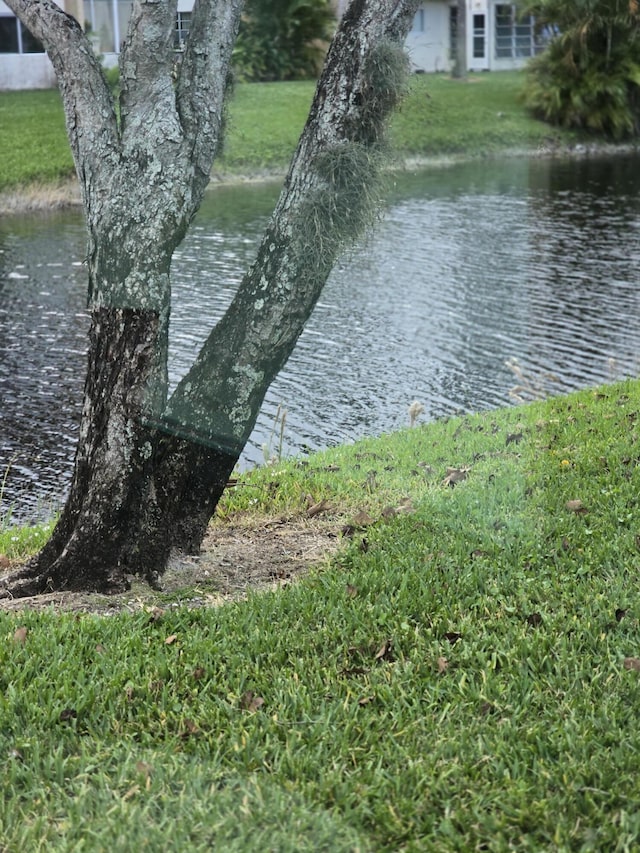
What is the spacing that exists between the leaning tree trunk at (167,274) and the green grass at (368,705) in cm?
67

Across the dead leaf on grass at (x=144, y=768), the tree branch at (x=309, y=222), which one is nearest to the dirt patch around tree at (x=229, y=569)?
the tree branch at (x=309, y=222)

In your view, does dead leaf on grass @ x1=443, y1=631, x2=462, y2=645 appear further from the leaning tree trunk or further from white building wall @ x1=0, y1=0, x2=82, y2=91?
white building wall @ x1=0, y1=0, x2=82, y2=91

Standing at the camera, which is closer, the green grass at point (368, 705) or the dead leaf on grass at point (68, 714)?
the green grass at point (368, 705)

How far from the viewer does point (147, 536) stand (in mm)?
5320

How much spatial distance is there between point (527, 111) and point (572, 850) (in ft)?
131

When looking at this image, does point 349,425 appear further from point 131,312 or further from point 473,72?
point 473,72

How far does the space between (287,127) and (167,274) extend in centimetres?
2933

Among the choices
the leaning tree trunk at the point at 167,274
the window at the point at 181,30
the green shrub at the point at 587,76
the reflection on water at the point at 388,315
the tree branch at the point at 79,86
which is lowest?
the reflection on water at the point at 388,315

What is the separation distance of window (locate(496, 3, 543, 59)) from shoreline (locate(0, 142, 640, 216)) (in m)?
5.31

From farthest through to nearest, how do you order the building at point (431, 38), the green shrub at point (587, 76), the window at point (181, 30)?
1. the green shrub at point (587, 76)
2. the building at point (431, 38)
3. the window at point (181, 30)

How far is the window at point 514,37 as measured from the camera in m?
40.0

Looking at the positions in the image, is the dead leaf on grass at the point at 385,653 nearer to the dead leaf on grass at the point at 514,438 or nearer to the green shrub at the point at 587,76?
the dead leaf on grass at the point at 514,438

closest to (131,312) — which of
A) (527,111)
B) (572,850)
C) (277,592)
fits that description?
(277,592)

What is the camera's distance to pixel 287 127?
33281mm
